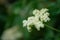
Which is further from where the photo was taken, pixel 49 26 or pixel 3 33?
pixel 3 33

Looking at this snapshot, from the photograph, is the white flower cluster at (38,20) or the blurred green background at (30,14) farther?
the blurred green background at (30,14)

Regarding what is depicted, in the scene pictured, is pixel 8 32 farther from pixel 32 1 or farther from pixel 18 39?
pixel 32 1

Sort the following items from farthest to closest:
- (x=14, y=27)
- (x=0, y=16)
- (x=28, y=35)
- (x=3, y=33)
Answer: (x=0, y=16), (x=3, y=33), (x=14, y=27), (x=28, y=35)

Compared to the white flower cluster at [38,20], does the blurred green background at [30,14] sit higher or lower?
higher

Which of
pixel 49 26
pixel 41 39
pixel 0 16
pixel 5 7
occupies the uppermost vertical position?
pixel 5 7

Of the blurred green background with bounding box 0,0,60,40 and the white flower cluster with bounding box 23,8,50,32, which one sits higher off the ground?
the blurred green background with bounding box 0,0,60,40

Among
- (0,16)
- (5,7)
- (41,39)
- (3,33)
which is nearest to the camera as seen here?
(41,39)

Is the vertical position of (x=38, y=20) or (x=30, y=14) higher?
(x=30, y=14)

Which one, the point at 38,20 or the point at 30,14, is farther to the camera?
the point at 30,14

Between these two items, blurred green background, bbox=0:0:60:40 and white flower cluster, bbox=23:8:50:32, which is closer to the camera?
A: white flower cluster, bbox=23:8:50:32

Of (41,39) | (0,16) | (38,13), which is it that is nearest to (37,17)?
(38,13)

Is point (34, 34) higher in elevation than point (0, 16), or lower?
lower
